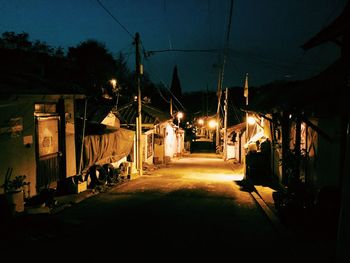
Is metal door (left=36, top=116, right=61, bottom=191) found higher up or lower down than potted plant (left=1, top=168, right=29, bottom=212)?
higher up

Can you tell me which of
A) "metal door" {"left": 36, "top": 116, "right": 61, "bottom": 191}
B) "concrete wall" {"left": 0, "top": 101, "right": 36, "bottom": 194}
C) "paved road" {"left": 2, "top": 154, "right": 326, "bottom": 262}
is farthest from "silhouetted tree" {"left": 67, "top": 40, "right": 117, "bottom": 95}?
"paved road" {"left": 2, "top": 154, "right": 326, "bottom": 262}

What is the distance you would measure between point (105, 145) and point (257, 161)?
362 inches

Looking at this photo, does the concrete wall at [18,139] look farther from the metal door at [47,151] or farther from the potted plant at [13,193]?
the metal door at [47,151]

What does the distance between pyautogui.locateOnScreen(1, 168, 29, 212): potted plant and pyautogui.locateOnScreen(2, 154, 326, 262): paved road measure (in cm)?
96

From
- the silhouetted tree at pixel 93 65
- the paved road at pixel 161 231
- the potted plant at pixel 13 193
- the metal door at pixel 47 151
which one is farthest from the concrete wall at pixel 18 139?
the silhouetted tree at pixel 93 65

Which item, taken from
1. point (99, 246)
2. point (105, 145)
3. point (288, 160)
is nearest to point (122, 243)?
point (99, 246)

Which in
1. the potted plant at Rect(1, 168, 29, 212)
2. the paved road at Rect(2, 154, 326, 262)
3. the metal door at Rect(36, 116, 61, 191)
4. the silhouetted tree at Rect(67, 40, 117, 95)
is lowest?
the paved road at Rect(2, 154, 326, 262)

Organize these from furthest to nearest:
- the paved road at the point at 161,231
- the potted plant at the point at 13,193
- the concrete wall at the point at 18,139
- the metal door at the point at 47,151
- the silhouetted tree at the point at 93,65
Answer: the silhouetted tree at the point at 93,65, the metal door at the point at 47,151, the concrete wall at the point at 18,139, the potted plant at the point at 13,193, the paved road at the point at 161,231

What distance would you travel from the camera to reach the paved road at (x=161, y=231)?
7625 mm

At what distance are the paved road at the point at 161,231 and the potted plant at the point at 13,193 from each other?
3.15 ft

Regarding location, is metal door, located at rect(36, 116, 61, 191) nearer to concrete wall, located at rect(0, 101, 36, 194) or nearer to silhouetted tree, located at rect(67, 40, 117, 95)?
concrete wall, located at rect(0, 101, 36, 194)

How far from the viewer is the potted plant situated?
9402 millimetres

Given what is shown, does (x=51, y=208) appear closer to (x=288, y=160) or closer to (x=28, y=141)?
(x=28, y=141)

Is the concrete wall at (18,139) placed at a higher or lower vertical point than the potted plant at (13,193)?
higher
